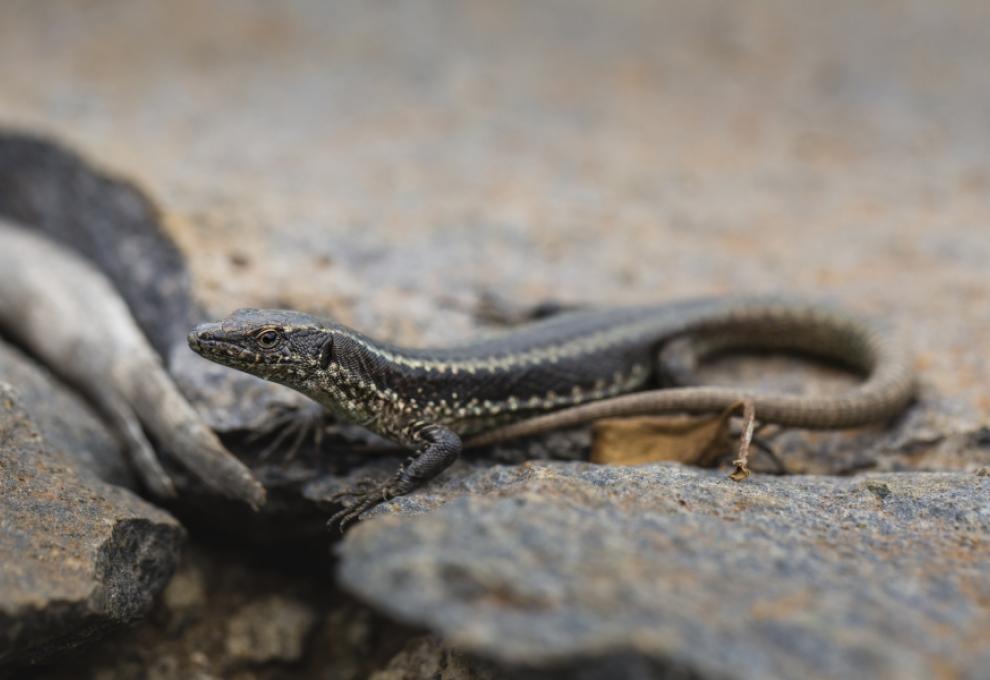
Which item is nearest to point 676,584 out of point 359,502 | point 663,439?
point 359,502

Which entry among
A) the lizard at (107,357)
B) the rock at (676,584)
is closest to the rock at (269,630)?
the lizard at (107,357)

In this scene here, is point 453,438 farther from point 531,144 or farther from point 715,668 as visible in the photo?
point 531,144

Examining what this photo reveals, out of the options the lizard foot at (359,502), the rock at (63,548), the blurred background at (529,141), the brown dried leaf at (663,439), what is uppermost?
the blurred background at (529,141)

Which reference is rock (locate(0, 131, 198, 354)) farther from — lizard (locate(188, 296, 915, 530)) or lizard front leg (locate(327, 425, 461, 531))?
lizard front leg (locate(327, 425, 461, 531))

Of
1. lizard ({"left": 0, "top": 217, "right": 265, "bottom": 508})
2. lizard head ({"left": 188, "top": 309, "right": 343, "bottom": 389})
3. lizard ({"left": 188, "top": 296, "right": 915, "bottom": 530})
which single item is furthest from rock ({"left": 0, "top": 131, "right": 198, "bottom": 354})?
lizard ({"left": 188, "top": 296, "right": 915, "bottom": 530})

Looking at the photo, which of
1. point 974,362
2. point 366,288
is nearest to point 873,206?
point 974,362

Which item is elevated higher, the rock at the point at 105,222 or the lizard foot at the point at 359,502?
the rock at the point at 105,222

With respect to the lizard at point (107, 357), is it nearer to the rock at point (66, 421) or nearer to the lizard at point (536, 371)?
the rock at point (66, 421)

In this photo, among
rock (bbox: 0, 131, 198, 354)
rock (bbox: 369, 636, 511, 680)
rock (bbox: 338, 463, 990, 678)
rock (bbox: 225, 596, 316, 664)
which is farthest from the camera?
rock (bbox: 0, 131, 198, 354)

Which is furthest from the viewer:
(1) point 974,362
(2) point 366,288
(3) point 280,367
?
(2) point 366,288
